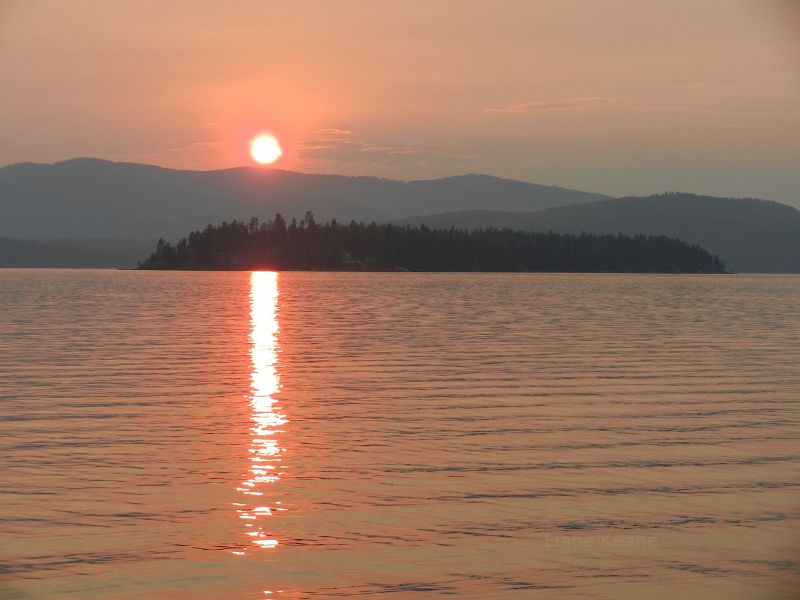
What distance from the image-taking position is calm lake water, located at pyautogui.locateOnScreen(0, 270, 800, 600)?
1384cm

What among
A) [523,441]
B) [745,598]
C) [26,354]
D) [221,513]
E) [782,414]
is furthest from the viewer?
[26,354]

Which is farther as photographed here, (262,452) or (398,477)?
(262,452)

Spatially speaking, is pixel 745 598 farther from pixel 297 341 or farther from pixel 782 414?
pixel 297 341

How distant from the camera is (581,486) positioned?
1836 centimetres

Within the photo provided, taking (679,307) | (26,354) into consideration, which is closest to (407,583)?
(26,354)

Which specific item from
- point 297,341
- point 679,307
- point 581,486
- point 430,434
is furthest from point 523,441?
point 679,307

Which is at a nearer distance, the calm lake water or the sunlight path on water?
the calm lake water

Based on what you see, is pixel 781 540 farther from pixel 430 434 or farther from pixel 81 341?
pixel 81 341

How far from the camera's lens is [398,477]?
19.0m

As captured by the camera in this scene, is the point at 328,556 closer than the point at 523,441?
Yes

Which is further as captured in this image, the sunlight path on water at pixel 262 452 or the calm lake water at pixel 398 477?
the sunlight path on water at pixel 262 452

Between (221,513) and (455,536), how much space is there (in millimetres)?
3547

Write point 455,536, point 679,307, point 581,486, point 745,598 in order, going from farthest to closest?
1. point 679,307
2. point 581,486
3. point 455,536
4. point 745,598

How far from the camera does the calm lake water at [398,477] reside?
45.4ft
